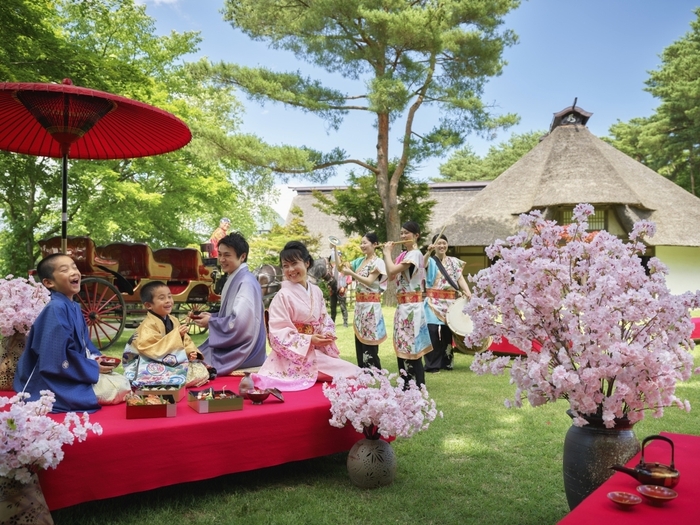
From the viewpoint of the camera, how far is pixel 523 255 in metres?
2.58

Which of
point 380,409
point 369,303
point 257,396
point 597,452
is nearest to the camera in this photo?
point 597,452

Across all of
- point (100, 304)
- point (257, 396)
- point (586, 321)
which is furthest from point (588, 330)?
point (100, 304)

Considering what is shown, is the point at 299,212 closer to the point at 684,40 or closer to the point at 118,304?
the point at 118,304

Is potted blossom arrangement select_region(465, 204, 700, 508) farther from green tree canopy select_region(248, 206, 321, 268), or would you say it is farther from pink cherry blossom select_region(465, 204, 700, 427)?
green tree canopy select_region(248, 206, 321, 268)

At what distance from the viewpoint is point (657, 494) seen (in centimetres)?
193

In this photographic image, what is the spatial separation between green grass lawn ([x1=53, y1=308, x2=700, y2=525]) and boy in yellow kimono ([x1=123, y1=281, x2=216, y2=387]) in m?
0.78

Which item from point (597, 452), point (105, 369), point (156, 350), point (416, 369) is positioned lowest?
point (416, 369)

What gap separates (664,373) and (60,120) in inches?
173

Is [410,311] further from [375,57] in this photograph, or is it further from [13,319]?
[375,57]

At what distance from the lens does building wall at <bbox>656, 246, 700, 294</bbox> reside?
17.9m

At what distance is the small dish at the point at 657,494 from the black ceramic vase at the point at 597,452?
0.51 m

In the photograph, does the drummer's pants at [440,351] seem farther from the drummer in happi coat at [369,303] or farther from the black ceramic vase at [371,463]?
the black ceramic vase at [371,463]

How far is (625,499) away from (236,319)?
311cm

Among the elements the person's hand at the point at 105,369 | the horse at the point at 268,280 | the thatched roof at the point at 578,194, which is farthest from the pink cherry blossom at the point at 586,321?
the thatched roof at the point at 578,194
